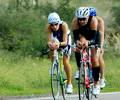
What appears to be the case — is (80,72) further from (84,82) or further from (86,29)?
(86,29)

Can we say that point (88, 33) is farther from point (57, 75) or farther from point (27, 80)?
point (27, 80)

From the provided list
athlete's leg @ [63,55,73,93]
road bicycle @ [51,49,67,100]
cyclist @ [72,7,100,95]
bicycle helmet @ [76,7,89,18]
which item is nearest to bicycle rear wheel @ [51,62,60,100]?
road bicycle @ [51,49,67,100]

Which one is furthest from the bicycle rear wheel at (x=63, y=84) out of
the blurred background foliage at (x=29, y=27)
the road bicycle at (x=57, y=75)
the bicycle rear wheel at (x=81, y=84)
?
the blurred background foliage at (x=29, y=27)

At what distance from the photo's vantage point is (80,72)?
34.6ft

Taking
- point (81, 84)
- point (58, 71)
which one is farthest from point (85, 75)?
point (58, 71)

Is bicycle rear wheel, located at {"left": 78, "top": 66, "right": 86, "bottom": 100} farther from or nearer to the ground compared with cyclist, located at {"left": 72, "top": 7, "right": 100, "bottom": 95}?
nearer to the ground

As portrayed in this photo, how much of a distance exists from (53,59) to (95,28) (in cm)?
119

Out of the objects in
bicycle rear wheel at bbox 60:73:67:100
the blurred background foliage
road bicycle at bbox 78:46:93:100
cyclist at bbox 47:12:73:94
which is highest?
cyclist at bbox 47:12:73:94

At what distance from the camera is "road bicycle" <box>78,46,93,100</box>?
10.6 meters

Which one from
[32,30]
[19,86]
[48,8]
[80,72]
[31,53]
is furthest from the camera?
[48,8]

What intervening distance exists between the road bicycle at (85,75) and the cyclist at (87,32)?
184mm

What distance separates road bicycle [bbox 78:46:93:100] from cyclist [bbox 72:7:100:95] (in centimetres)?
18

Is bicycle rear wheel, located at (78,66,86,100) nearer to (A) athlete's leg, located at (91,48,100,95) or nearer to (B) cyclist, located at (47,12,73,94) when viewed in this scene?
(A) athlete's leg, located at (91,48,100,95)

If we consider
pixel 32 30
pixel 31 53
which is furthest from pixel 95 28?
pixel 32 30
